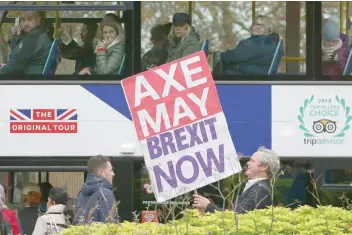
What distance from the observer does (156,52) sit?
12516mm

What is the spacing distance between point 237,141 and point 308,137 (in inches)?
26.3

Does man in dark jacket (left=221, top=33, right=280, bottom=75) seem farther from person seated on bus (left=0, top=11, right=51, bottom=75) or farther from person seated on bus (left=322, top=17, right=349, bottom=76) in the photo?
person seated on bus (left=0, top=11, right=51, bottom=75)

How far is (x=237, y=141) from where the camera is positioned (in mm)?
12297

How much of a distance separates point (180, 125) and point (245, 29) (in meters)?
1.22

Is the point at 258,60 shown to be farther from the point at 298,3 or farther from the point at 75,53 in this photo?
the point at 75,53

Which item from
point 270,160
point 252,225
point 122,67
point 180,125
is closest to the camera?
point 252,225

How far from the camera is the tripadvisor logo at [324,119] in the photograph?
40.6 ft

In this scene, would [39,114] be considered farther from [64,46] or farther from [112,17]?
[112,17]

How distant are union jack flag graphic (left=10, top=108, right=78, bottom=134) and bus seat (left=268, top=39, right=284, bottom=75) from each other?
1882mm

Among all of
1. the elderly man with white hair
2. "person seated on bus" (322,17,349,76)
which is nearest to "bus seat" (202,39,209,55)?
"person seated on bus" (322,17,349,76)

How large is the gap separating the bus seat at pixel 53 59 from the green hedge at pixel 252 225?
4291 millimetres

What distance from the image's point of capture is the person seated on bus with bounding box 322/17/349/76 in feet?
41.3

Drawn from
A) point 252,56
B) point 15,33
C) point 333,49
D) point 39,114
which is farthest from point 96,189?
point 333,49

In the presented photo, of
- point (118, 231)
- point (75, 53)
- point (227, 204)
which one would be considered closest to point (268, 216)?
point (118, 231)
